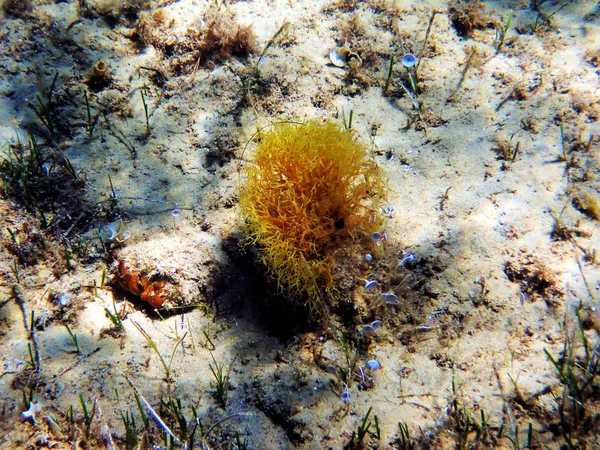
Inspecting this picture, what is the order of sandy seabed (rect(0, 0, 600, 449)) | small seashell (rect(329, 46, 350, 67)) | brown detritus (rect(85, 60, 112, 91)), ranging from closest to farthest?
1. sandy seabed (rect(0, 0, 600, 449))
2. brown detritus (rect(85, 60, 112, 91))
3. small seashell (rect(329, 46, 350, 67))

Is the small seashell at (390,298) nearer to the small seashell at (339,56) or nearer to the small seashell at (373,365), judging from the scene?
the small seashell at (373,365)

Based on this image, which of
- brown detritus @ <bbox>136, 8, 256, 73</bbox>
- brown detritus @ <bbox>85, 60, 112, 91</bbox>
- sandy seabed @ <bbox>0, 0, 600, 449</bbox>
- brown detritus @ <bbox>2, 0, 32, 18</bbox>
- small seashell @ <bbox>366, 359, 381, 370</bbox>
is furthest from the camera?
brown detritus @ <bbox>2, 0, 32, 18</bbox>

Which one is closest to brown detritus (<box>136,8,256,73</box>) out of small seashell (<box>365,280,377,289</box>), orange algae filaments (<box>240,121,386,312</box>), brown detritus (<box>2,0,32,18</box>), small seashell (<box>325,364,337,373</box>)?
brown detritus (<box>2,0,32,18</box>)

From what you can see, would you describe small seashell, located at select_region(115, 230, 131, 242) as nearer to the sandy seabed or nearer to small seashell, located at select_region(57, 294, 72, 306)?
the sandy seabed

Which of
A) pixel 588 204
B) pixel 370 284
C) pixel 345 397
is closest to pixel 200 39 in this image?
pixel 370 284

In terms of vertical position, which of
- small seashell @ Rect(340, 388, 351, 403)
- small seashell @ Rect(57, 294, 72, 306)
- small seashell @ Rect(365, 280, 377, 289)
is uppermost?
small seashell @ Rect(365, 280, 377, 289)

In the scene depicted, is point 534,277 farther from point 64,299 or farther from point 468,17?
point 64,299
